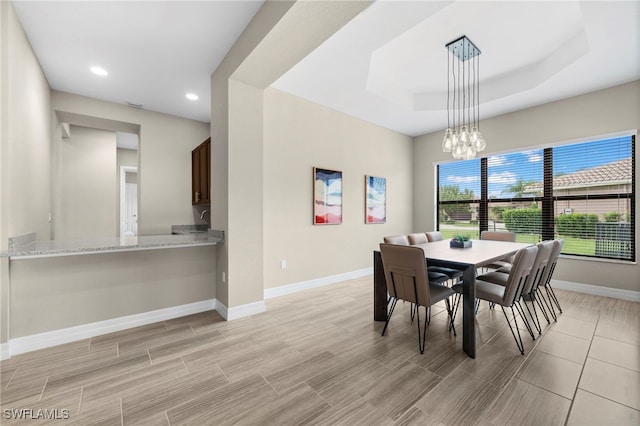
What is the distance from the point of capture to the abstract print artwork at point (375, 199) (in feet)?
16.1

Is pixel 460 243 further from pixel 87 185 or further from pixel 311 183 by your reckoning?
pixel 87 185

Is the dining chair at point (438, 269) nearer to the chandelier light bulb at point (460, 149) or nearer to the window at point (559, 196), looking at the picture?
the chandelier light bulb at point (460, 149)

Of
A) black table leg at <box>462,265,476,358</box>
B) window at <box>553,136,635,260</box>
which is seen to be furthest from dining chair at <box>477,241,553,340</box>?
window at <box>553,136,635,260</box>

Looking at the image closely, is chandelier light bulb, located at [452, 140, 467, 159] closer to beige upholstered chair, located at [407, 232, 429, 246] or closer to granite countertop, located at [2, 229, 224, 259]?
beige upholstered chair, located at [407, 232, 429, 246]

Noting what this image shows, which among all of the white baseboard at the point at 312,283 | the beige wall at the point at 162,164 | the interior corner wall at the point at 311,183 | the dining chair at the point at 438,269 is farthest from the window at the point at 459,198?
the beige wall at the point at 162,164

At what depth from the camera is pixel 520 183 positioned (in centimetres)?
448

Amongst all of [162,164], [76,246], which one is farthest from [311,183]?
[76,246]

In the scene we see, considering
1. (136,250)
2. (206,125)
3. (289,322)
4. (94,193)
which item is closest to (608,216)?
(289,322)

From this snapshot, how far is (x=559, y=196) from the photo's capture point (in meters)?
4.09

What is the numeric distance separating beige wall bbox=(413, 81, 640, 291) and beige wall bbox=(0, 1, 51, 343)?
6064 mm

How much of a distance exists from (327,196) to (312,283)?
140 cm

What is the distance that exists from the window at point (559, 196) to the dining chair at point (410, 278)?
300 cm

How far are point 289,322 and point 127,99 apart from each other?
3820 millimetres

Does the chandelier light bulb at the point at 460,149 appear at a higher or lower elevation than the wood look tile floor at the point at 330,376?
higher
